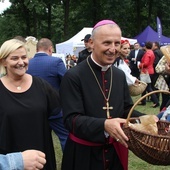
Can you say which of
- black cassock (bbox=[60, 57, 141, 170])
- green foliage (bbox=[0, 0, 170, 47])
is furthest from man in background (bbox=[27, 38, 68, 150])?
green foliage (bbox=[0, 0, 170, 47])

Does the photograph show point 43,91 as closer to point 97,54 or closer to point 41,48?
point 97,54

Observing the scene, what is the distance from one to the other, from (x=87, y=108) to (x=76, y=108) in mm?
118

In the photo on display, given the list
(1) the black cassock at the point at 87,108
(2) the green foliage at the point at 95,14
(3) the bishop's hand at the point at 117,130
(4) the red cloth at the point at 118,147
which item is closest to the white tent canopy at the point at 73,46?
(2) the green foliage at the point at 95,14

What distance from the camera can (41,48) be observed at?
4.94 m

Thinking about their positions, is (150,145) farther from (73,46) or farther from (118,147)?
(73,46)

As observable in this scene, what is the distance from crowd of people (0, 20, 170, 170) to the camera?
208cm

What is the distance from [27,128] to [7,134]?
0.17 meters

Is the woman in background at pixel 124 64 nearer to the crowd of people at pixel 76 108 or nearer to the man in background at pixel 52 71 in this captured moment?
the man in background at pixel 52 71

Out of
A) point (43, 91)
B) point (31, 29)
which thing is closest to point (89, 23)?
point (31, 29)

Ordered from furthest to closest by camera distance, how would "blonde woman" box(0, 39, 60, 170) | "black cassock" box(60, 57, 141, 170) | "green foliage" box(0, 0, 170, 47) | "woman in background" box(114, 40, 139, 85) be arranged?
"green foliage" box(0, 0, 170, 47) < "woman in background" box(114, 40, 139, 85) < "blonde woman" box(0, 39, 60, 170) < "black cassock" box(60, 57, 141, 170)

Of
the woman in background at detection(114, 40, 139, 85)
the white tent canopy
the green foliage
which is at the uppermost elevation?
the green foliage

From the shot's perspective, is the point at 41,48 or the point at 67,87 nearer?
the point at 67,87

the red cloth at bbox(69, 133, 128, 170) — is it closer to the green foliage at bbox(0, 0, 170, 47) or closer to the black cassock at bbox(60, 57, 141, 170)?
the black cassock at bbox(60, 57, 141, 170)

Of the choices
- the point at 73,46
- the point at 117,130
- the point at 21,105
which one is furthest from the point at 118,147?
the point at 73,46
